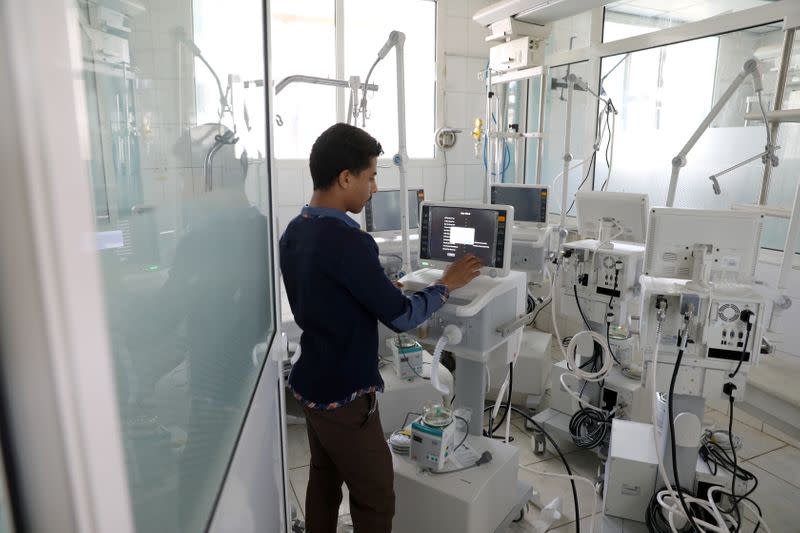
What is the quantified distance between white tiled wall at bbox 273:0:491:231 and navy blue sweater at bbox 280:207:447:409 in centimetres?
329

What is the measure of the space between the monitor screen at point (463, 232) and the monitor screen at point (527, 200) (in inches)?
66.9

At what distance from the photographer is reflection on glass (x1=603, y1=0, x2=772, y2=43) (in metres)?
3.25

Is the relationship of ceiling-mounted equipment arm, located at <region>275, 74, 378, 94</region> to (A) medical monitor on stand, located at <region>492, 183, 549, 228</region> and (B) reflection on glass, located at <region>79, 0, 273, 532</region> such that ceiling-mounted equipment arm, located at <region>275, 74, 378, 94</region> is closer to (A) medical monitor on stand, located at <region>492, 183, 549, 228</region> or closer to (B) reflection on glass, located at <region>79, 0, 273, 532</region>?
(A) medical monitor on stand, located at <region>492, 183, 549, 228</region>

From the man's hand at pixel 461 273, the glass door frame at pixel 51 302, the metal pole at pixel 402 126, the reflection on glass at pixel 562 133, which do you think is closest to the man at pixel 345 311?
the man's hand at pixel 461 273

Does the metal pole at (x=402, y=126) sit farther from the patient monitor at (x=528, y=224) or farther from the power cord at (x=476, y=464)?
the patient monitor at (x=528, y=224)

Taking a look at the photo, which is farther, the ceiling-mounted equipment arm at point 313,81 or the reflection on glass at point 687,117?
the reflection on glass at point 687,117

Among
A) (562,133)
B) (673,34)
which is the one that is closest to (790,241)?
(673,34)

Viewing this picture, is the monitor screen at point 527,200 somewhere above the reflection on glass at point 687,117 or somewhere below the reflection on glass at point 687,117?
below

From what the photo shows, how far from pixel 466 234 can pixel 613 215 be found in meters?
0.98

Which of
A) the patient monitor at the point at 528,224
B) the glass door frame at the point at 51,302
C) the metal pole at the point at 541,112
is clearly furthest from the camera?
the metal pole at the point at 541,112

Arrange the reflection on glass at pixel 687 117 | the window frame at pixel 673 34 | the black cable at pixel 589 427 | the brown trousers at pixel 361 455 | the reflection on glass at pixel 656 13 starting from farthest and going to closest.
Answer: the reflection on glass at pixel 656 13
the reflection on glass at pixel 687 117
the window frame at pixel 673 34
the black cable at pixel 589 427
the brown trousers at pixel 361 455

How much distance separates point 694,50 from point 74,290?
3984mm

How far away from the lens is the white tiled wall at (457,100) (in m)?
4.78

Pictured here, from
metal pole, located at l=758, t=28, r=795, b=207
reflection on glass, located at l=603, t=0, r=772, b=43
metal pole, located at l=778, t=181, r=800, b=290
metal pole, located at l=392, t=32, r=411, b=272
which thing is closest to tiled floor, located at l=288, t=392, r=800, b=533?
metal pole, located at l=778, t=181, r=800, b=290
